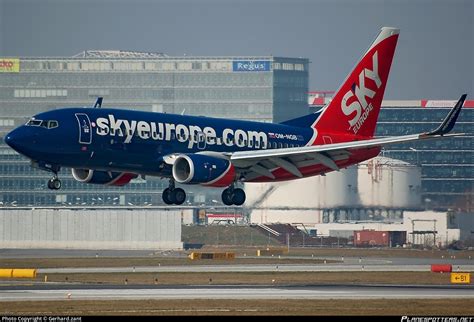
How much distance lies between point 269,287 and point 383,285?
763cm

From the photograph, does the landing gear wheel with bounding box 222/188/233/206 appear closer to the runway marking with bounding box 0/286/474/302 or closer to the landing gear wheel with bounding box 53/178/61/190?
the runway marking with bounding box 0/286/474/302

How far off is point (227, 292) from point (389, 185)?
7729 centimetres

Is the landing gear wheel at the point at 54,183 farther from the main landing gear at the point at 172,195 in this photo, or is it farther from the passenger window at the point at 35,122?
the main landing gear at the point at 172,195

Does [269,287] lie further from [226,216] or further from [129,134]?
[226,216]

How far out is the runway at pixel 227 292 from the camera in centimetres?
7156

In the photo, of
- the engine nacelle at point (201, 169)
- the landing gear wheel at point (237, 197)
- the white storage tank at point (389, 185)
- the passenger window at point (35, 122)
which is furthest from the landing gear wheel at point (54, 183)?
the white storage tank at point (389, 185)

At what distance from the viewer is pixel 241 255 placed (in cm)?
11844

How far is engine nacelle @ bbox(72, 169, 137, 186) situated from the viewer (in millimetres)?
85000

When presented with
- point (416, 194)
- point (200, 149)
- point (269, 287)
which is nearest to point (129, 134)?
point (200, 149)

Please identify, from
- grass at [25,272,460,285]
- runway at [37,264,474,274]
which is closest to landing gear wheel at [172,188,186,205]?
grass at [25,272,460,285]

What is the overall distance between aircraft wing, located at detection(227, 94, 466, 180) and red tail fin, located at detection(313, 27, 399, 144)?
3.01m

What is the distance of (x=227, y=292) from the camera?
2960 inches

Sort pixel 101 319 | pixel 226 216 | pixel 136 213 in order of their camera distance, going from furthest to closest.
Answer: pixel 226 216, pixel 136 213, pixel 101 319

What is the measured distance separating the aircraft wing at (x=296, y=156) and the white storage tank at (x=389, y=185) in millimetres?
58647
